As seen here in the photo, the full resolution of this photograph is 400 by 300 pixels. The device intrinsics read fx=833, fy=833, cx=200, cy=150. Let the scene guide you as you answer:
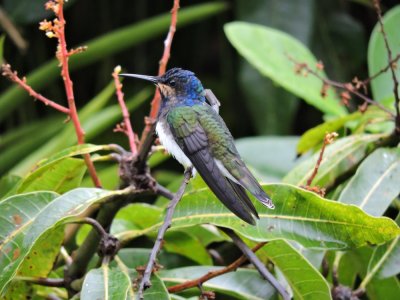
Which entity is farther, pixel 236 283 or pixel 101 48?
pixel 101 48

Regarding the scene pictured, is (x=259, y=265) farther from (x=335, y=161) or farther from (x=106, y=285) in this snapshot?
(x=335, y=161)

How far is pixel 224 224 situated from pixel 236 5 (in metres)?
2.03

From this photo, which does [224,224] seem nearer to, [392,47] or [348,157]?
[348,157]

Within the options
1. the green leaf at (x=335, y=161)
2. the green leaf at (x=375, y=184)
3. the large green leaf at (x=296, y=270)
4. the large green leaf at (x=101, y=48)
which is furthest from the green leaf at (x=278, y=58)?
the large green leaf at (x=296, y=270)

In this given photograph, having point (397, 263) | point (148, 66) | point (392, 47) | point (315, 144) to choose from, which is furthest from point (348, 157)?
point (148, 66)

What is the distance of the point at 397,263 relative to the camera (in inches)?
63.1

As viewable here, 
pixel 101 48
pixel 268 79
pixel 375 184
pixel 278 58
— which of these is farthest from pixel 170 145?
pixel 268 79

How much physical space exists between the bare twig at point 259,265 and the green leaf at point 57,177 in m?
0.35

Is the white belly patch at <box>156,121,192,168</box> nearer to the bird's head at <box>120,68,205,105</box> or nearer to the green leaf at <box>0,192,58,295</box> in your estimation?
the bird's head at <box>120,68,205,105</box>

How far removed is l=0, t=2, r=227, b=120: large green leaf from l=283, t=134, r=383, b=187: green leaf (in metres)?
1.36

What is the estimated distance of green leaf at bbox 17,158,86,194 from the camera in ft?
5.26

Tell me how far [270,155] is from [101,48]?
0.84m

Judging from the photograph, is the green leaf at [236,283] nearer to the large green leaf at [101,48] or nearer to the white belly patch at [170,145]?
the white belly patch at [170,145]

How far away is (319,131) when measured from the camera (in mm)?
1897
